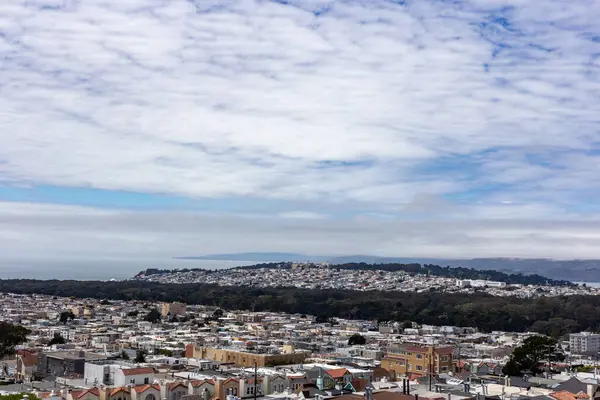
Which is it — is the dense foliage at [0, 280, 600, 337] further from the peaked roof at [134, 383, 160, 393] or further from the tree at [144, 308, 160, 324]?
the peaked roof at [134, 383, 160, 393]

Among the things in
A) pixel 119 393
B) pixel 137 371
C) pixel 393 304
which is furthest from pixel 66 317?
pixel 119 393

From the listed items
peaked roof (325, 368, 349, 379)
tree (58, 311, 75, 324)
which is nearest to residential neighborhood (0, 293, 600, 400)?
peaked roof (325, 368, 349, 379)

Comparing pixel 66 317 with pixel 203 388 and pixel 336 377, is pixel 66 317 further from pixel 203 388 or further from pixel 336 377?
pixel 203 388

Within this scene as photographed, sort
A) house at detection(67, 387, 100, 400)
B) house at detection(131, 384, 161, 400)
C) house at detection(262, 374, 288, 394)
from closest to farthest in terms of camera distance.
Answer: house at detection(67, 387, 100, 400) < house at detection(131, 384, 161, 400) < house at detection(262, 374, 288, 394)

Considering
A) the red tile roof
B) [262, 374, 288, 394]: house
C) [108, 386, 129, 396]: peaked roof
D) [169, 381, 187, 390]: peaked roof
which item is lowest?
[262, 374, 288, 394]: house

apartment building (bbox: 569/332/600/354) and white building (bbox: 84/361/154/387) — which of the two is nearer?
white building (bbox: 84/361/154/387)
